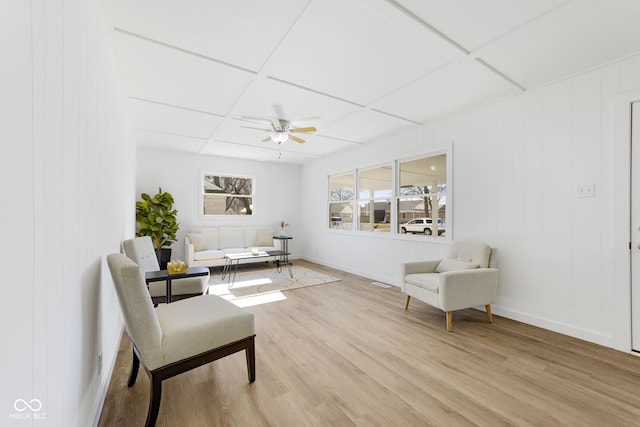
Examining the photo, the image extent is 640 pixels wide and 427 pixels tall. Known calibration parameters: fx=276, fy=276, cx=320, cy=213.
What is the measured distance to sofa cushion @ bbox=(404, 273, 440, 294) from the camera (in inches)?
121

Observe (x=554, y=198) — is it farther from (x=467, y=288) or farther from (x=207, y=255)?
(x=207, y=255)

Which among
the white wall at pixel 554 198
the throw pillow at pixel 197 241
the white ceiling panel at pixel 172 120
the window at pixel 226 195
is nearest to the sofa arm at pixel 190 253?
the throw pillow at pixel 197 241

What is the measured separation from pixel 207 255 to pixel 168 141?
2.31 metres

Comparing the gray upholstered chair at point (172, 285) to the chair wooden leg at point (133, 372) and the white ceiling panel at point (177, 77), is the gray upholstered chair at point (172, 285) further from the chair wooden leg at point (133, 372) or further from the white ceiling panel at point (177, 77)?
the white ceiling panel at point (177, 77)

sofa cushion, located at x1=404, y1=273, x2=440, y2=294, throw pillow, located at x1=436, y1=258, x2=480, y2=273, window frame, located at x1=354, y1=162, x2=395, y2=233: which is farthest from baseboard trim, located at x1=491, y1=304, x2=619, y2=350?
window frame, located at x1=354, y1=162, x2=395, y2=233

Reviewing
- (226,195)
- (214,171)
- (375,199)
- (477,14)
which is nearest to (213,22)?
(477,14)

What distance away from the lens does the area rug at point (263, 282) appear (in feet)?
14.1

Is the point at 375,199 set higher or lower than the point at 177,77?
lower

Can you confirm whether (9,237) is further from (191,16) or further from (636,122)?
(636,122)

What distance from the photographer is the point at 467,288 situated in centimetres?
298

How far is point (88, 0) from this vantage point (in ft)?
4.94

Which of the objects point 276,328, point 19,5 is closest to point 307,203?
point 276,328

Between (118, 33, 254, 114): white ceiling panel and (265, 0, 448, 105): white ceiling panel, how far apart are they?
53 cm

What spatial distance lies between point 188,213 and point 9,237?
5875 millimetres
